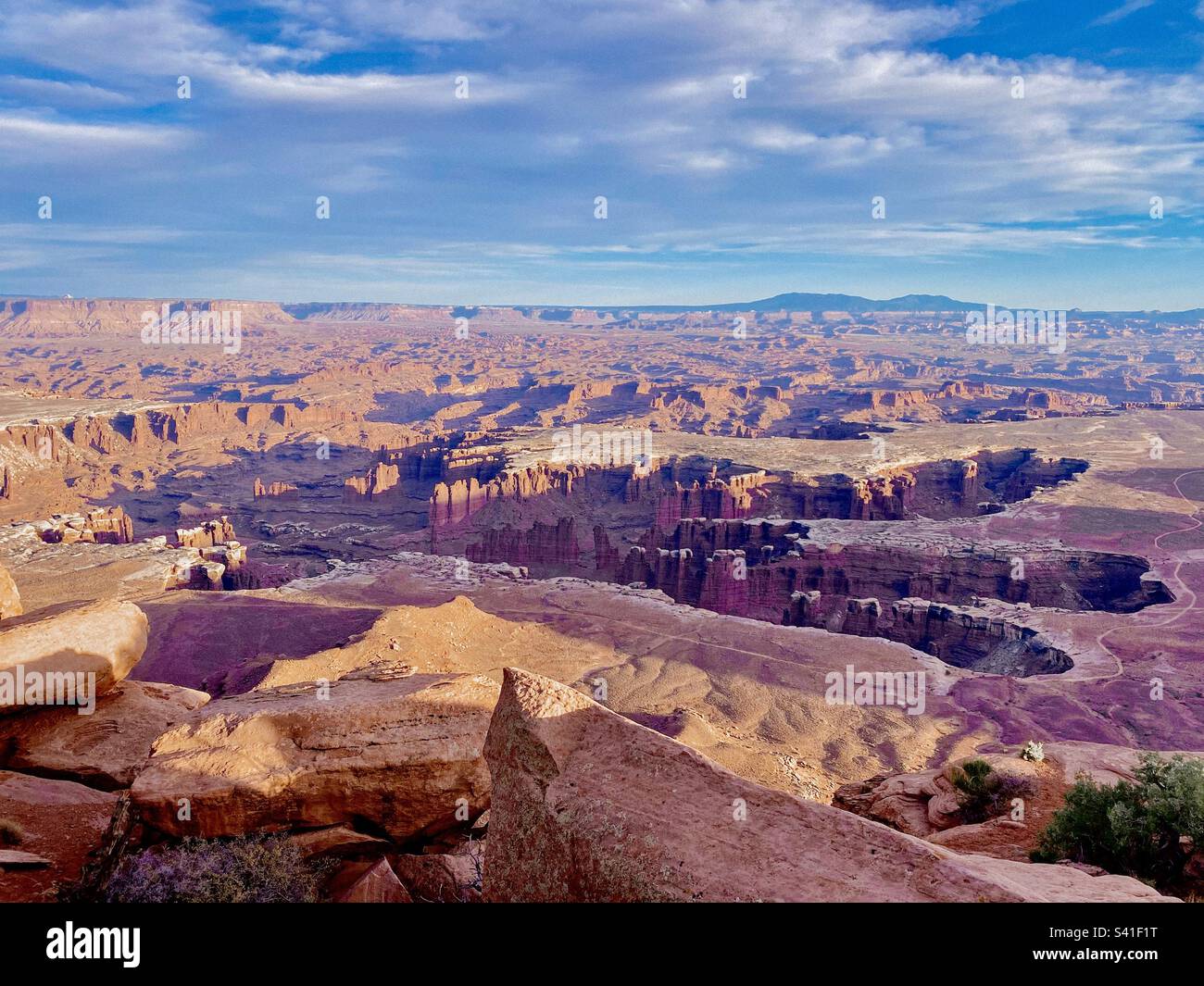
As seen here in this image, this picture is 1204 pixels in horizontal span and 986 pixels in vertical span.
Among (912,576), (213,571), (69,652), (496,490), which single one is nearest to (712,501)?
(496,490)

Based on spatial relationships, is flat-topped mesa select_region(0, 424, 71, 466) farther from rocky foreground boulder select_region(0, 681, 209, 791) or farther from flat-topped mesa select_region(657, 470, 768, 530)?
rocky foreground boulder select_region(0, 681, 209, 791)

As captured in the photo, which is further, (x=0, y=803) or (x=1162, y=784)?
(x=1162, y=784)

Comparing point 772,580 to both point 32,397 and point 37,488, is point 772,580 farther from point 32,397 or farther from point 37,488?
point 32,397

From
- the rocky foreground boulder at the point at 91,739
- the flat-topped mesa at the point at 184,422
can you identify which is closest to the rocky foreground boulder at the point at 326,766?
the rocky foreground boulder at the point at 91,739

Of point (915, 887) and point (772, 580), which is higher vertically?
point (915, 887)
